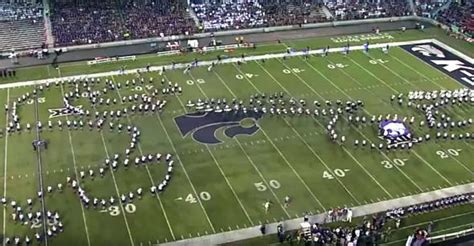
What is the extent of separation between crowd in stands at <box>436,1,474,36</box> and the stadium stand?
39.1 meters

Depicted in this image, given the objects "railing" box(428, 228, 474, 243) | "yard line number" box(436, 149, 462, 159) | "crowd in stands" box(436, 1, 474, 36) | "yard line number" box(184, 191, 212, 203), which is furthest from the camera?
"crowd in stands" box(436, 1, 474, 36)

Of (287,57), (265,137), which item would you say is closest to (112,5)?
(287,57)

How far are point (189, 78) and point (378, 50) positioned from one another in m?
17.3

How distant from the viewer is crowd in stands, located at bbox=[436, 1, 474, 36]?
193 feet

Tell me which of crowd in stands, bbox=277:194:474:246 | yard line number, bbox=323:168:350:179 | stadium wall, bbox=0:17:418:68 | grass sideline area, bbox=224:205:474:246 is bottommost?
stadium wall, bbox=0:17:418:68

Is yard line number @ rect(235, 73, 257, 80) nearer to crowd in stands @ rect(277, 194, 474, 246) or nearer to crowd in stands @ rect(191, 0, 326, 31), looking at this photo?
crowd in stands @ rect(191, 0, 326, 31)

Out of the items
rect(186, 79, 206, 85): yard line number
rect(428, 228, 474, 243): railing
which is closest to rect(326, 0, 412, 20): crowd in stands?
rect(186, 79, 206, 85): yard line number

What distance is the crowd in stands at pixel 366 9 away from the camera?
6325 centimetres

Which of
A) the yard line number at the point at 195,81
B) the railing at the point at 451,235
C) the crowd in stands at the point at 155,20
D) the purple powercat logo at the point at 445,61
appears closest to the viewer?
the railing at the point at 451,235

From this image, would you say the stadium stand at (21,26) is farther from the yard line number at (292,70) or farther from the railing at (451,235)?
the railing at (451,235)

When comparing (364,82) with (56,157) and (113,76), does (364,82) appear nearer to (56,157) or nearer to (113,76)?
(113,76)

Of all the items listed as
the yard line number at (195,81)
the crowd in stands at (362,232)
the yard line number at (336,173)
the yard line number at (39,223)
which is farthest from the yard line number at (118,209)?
the yard line number at (195,81)

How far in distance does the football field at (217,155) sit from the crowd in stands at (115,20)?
11138 millimetres

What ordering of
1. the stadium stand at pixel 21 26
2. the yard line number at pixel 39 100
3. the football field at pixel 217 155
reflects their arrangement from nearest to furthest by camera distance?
the football field at pixel 217 155, the yard line number at pixel 39 100, the stadium stand at pixel 21 26
